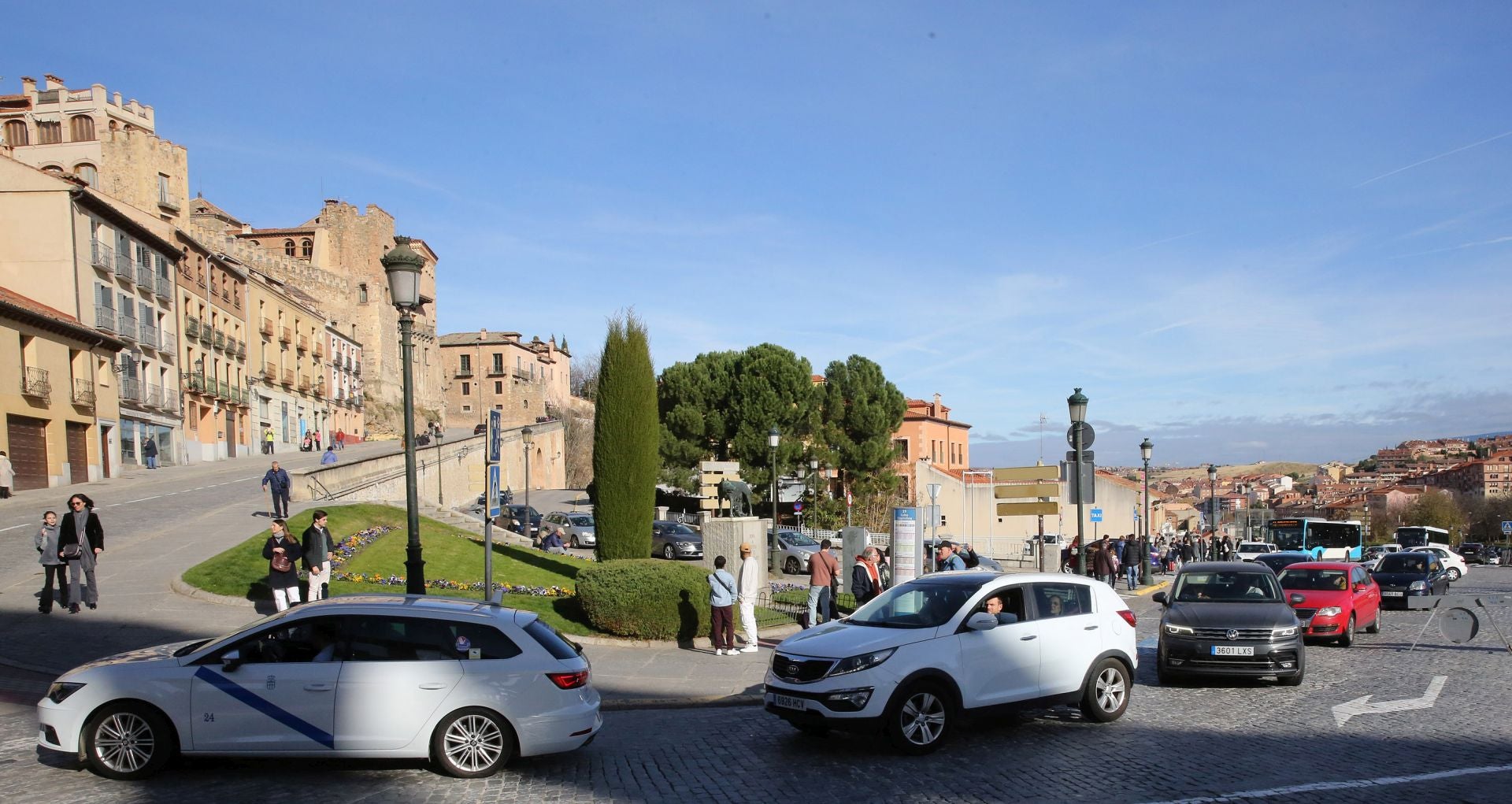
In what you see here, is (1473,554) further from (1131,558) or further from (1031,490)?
(1031,490)

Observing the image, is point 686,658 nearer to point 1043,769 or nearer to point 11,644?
point 1043,769

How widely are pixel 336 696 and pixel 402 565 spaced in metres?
12.0

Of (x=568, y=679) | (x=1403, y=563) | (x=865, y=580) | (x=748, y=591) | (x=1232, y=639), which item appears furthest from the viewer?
(x=1403, y=563)

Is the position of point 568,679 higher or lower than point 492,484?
lower

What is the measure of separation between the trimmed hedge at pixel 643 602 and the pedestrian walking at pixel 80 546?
274 inches

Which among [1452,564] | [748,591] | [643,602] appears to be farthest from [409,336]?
[1452,564]

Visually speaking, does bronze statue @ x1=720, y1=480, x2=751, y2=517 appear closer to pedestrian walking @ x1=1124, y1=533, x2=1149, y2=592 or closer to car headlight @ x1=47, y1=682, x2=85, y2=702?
pedestrian walking @ x1=1124, y1=533, x2=1149, y2=592

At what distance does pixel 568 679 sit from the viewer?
825 cm

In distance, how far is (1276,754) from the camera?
8758 millimetres

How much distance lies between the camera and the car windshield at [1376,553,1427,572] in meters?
25.3

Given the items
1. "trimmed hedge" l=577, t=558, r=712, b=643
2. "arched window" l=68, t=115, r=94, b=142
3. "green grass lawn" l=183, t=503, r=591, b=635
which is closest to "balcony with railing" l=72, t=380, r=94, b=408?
"green grass lawn" l=183, t=503, r=591, b=635

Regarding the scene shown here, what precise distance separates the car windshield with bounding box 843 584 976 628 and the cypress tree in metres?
11.0

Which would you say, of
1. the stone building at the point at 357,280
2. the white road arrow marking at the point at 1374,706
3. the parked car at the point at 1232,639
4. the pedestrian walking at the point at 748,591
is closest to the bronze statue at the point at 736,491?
the pedestrian walking at the point at 748,591

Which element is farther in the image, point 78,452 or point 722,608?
point 78,452
